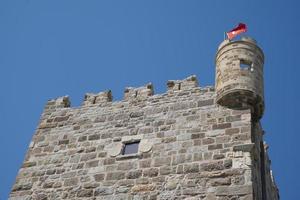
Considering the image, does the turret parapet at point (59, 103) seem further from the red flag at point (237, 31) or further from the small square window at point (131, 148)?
the red flag at point (237, 31)

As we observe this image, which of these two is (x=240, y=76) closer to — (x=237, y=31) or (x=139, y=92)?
(x=237, y=31)

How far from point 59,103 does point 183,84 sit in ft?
10.8

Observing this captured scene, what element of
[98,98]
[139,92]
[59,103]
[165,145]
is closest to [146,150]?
[165,145]

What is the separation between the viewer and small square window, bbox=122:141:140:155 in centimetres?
1064

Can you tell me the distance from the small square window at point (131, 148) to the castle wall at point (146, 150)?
0.10 metres

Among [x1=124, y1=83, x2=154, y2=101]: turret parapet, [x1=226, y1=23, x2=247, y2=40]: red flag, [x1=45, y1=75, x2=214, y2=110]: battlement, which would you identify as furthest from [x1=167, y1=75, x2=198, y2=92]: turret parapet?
[x1=226, y1=23, x2=247, y2=40]: red flag

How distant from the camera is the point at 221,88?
420 inches

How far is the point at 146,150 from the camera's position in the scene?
1045 centimetres

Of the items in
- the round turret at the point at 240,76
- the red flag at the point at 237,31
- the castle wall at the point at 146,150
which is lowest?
the castle wall at the point at 146,150

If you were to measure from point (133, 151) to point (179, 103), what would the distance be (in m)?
1.55

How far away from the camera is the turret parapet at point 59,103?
495 inches

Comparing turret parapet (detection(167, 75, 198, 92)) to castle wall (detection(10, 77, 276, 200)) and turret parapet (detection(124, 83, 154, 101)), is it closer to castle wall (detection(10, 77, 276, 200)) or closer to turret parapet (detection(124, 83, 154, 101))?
castle wall (detection(10, 77, 276, 200))

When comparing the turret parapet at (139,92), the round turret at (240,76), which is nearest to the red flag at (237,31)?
the round turret at (240,76)

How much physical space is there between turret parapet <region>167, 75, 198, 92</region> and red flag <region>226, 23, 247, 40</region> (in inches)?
49.9
